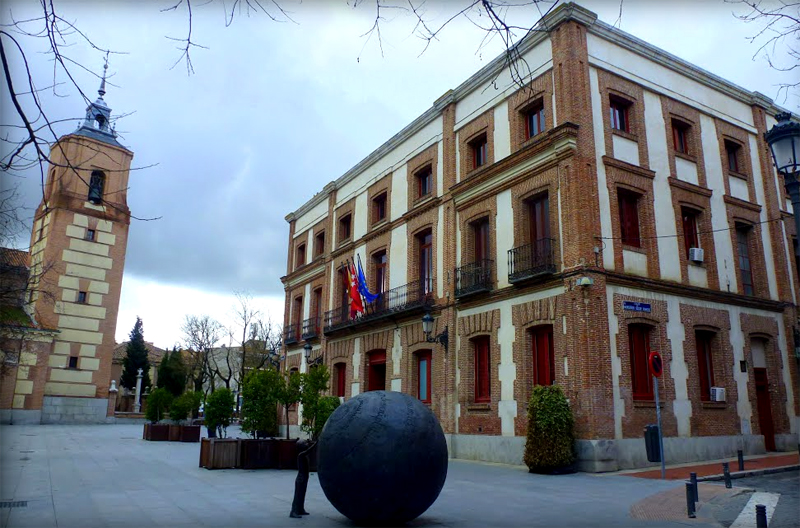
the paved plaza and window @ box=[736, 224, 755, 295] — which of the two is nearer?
the paved plaza

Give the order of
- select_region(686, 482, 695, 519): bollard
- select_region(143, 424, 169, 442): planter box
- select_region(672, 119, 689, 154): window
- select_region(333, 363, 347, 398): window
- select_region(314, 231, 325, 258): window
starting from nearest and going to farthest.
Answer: select_region(686, 482, 695, 519): bollard < select_region(672, 119, 689, 154): window < select_region(143, 424, 169, 442): planter box < select_region(333, 363, 347, 398): window < select_region(314, 231, 325, 258): window

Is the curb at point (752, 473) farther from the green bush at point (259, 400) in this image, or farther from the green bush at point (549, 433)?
the green bush at point (259, 400)

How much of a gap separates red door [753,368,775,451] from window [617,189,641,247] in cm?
630

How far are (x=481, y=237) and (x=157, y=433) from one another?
17.3 metres

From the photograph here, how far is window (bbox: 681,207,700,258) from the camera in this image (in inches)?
742

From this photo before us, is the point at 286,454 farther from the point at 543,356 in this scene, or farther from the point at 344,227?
the point at 344,227

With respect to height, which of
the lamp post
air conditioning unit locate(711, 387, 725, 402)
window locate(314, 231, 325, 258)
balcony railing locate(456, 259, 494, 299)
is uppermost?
window locate(314, 231, 325, 258)

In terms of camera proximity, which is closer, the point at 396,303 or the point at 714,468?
the point at 714,468

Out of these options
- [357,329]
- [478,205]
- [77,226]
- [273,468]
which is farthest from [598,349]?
[77,226]

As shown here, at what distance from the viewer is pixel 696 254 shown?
18.3 m

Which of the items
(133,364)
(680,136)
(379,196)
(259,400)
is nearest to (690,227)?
(680,136)

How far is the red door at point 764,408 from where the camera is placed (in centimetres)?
1855

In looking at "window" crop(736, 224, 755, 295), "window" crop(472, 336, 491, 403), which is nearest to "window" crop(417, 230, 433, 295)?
"window" crop(472, 336, 491, 403)

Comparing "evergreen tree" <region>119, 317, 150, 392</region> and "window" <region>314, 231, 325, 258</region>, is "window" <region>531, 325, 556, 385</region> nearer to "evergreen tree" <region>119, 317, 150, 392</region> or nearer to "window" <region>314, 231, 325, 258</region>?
"window" <region>314, 231, 325, 258</region>
